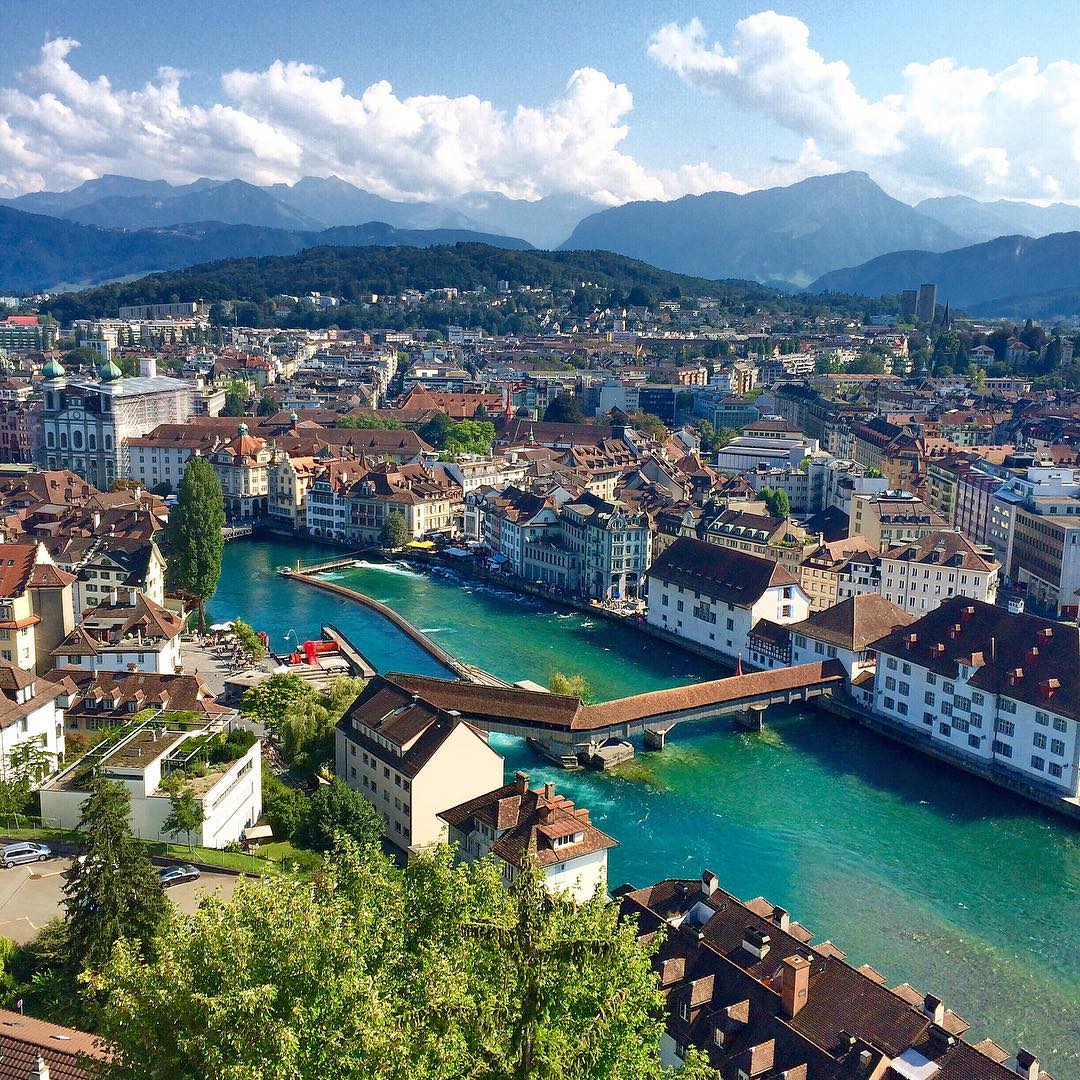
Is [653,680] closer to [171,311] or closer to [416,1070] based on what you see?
Answer: [416,1070]

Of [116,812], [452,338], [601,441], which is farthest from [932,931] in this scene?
[452,338]

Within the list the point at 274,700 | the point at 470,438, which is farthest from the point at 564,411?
the point at 274,700

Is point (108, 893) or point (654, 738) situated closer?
point (108, 893)

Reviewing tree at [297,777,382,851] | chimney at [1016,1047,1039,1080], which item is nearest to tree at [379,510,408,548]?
tree at [297,777,382,851]

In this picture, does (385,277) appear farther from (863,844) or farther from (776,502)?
(863,844)

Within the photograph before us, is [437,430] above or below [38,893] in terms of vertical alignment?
above

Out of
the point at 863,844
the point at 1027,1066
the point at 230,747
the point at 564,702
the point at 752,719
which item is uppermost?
the point at 230,747
